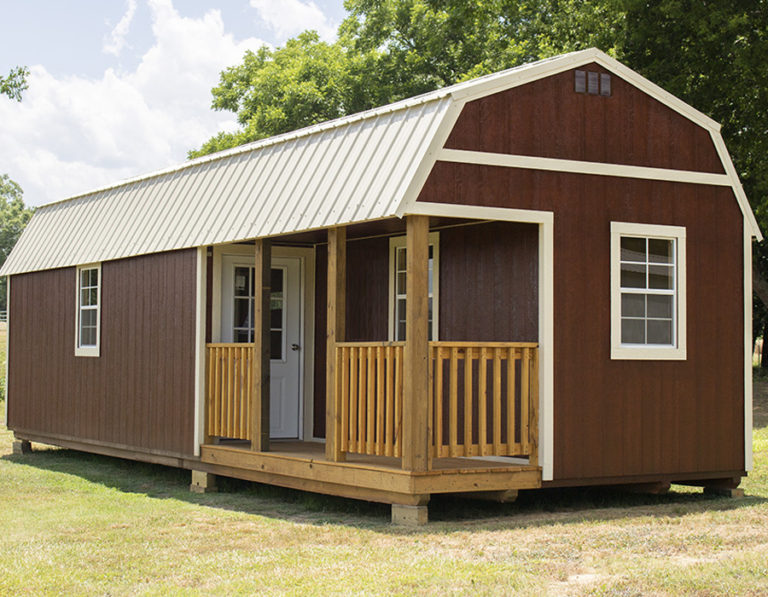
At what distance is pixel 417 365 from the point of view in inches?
365

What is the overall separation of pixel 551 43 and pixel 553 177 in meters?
13.3

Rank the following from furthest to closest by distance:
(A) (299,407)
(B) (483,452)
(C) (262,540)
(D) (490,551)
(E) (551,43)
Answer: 1. (E) (551,43)
2. (A) (299,407)
3. (B) (483,452)
4. (C) (262,540)
5. (D) (490,551)

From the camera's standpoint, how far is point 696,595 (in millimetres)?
6617

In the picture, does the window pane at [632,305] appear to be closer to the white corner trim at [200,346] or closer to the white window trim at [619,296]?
the white window trim at [619,296]

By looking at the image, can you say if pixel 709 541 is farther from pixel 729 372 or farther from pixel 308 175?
pixel 308 175

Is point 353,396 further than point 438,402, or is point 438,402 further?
point 353,396

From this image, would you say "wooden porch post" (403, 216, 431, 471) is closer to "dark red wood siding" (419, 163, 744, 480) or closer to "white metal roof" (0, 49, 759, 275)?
"white metal roof" (0, 49, 759, 275)

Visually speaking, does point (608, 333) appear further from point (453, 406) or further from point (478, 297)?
point (453, 406)

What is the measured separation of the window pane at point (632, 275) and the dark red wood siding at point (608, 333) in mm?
223

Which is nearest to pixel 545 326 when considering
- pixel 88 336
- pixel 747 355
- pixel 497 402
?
pixel 497 402

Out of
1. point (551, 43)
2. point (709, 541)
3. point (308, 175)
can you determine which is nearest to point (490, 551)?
point (709, 541)

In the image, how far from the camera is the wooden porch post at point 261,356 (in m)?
11.5

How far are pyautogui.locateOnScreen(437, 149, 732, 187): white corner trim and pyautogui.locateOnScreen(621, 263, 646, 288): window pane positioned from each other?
823 mm

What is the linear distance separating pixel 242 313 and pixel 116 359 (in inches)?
81.6
